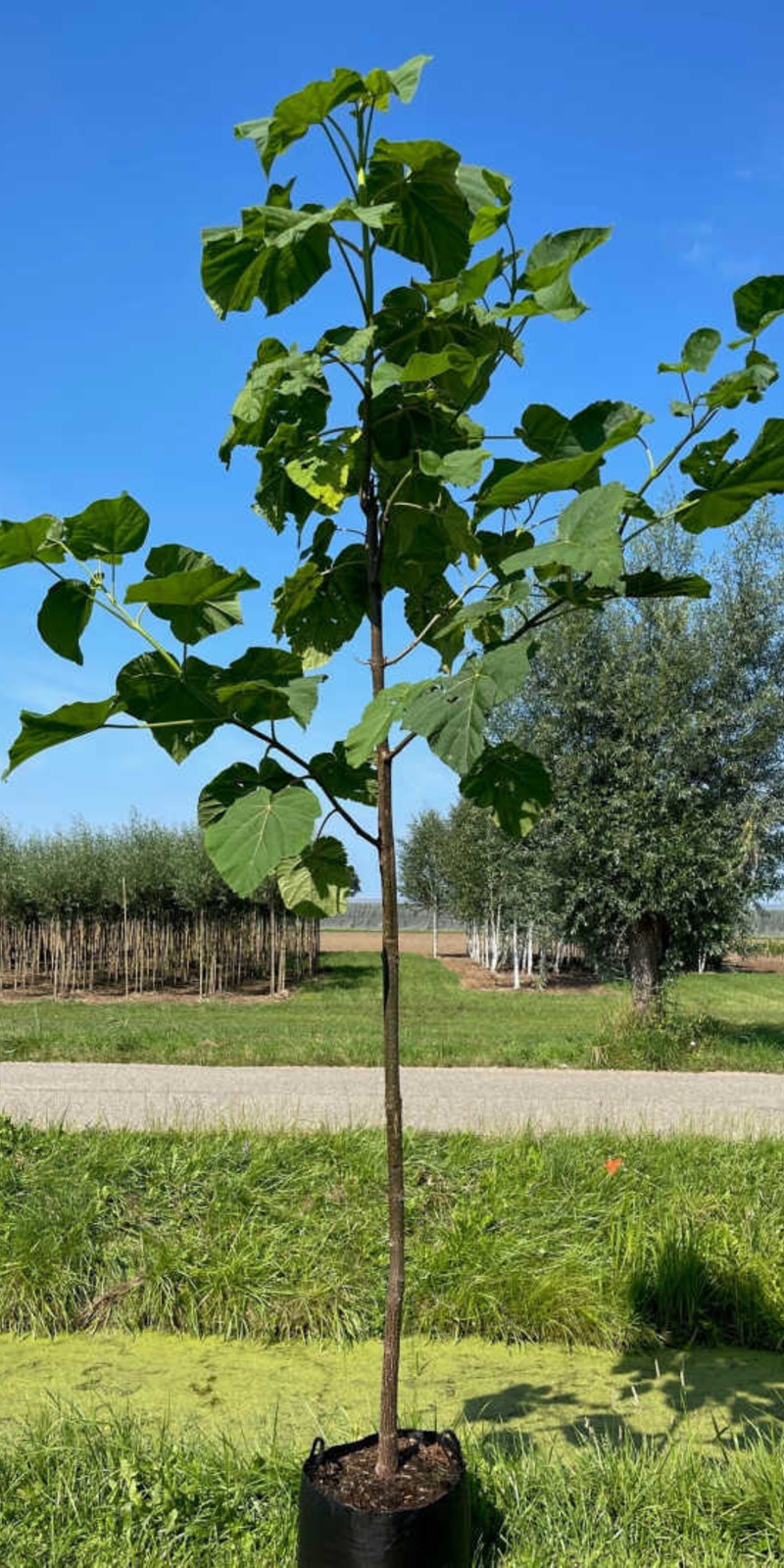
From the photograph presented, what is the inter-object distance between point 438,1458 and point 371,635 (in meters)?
1.82

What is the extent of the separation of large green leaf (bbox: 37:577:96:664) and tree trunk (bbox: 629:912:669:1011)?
39.6ft

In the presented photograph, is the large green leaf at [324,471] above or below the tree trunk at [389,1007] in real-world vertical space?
above

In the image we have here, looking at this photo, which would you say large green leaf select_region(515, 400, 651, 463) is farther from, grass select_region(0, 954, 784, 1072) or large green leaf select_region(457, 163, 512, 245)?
grass select_region(0, 954, 784, 1072)

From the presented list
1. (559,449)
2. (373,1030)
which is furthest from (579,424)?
(373,1030)

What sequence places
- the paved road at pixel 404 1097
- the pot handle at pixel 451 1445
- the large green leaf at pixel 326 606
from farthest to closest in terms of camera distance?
1. the paved road at pixel 404 1097
2. the pot handle at pixel 451 1445
3. the large green leaf at pixel 326 606

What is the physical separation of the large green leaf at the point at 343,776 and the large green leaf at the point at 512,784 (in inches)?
8.0

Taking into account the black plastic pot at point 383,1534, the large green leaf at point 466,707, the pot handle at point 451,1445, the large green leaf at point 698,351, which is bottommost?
the black plastic pot at point 383,1534

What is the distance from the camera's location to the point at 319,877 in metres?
2.39

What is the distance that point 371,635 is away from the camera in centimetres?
247

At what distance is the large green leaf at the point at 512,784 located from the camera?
2.32m

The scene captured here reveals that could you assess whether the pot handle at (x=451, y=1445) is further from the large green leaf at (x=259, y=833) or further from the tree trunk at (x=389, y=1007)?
the large green leaf at (x=259, y=833)

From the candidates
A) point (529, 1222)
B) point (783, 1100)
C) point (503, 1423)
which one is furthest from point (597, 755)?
point (503, 1423)

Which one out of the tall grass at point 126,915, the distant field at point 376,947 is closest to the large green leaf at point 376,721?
the tall grass at point 126,915

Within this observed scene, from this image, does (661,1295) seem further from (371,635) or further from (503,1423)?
(371,635)
